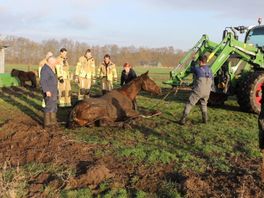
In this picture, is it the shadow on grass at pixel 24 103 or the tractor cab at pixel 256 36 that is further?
the tractor cab at pixel 256 36

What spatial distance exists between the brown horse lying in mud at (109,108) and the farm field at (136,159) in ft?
0.76

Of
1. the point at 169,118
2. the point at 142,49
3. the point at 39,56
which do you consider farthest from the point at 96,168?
the point at 142,49

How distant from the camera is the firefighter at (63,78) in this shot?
40.4 ft

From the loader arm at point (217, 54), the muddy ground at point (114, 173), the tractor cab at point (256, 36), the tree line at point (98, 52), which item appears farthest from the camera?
the tree line at point (98, 52)

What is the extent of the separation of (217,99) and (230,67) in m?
1.17

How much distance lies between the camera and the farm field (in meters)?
5.30

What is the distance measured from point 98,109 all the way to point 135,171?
3536mm

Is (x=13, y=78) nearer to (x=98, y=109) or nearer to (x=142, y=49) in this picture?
(x=98, y=109)

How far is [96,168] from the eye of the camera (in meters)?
5.86

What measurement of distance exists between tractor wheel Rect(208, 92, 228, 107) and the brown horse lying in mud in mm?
2963

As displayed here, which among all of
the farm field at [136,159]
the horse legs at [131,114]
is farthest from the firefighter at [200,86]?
the horse legs at [131,114]

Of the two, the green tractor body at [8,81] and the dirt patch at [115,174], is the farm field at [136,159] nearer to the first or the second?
the dirt patch at [115,174]

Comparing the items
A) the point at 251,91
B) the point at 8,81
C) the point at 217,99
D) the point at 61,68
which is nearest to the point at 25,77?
the point at 8,81

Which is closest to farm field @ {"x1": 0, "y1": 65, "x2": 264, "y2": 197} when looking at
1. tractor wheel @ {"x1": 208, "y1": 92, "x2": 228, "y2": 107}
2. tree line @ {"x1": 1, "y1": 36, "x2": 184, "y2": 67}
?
tractor wheel @ {"x1": 208, "y1": 92, "x2": 228, "y2": 107}
